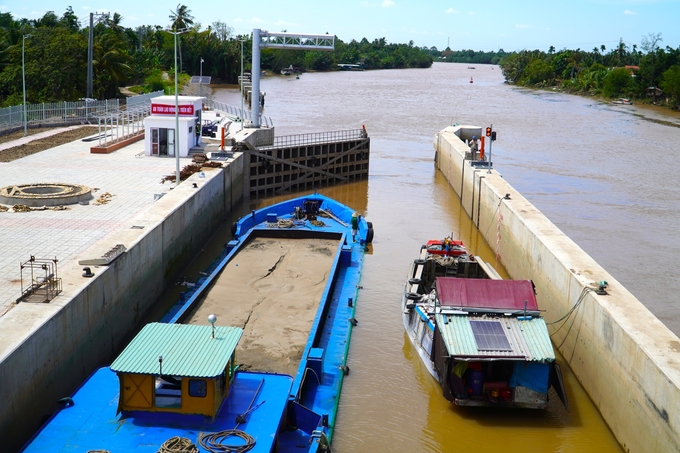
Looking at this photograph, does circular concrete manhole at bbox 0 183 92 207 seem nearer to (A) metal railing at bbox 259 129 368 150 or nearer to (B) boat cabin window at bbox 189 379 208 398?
(A) metal railing at bbox 259 129 368 150

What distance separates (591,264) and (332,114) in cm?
4801

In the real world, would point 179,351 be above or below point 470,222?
above

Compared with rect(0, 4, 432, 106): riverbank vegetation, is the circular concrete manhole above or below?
below

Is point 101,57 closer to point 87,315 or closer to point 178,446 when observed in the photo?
point 87,315

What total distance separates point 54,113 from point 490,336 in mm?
35597

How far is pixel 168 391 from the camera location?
440 inches

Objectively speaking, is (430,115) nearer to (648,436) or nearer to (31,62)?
(31,62)

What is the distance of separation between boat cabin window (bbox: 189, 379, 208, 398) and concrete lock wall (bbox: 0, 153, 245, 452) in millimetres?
2792

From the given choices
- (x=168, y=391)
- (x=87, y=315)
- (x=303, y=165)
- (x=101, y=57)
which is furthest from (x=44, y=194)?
(x=101, y=57)

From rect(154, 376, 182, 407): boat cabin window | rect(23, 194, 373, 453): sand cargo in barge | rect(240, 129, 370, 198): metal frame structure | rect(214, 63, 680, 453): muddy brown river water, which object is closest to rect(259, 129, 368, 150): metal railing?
rect(240, 129, 370, 198): metal frame structure

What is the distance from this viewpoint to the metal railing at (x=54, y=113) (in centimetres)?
3816

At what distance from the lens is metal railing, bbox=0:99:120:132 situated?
125ft

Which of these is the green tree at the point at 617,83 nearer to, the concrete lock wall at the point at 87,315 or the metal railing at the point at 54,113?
the metal railing at the point at 54,113

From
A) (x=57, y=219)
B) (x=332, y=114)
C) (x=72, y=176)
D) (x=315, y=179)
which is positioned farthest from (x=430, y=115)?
(x=57, y=219)
